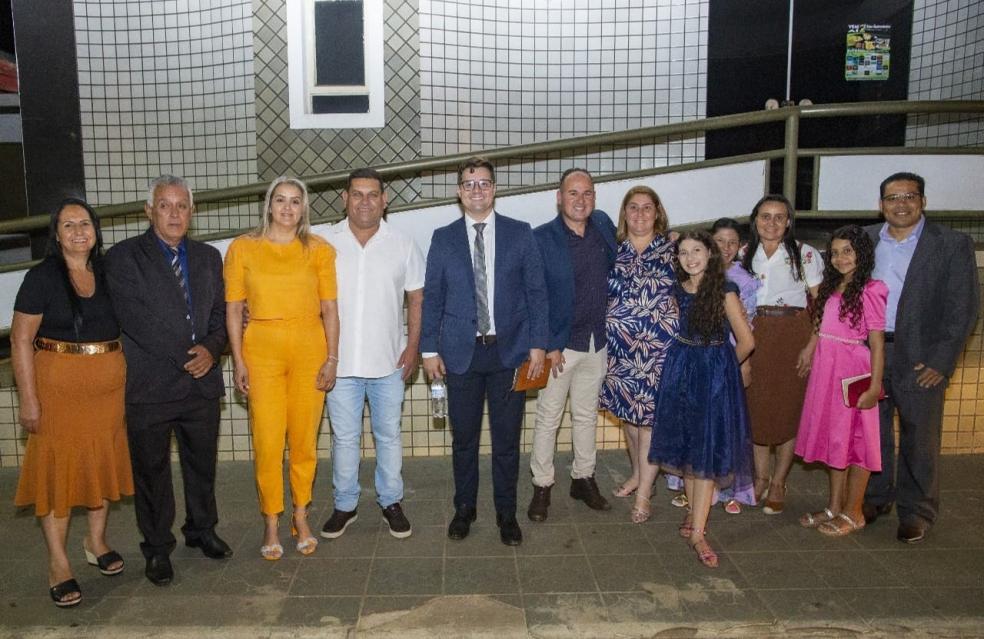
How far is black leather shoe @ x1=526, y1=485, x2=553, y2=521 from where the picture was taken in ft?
12.6

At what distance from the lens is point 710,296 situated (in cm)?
334

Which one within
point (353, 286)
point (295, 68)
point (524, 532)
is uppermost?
point (295, 68)

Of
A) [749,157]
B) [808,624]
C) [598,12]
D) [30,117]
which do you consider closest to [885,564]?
[808,624]

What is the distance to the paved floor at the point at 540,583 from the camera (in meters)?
2.83

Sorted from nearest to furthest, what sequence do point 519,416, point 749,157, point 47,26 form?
point 519,416 → point 749,157 → point 47,26

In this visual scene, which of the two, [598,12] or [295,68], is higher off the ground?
[598,12]

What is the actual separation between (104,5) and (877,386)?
22.4 ft

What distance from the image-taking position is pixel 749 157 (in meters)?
4.70

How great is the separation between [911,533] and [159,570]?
3.59 metres

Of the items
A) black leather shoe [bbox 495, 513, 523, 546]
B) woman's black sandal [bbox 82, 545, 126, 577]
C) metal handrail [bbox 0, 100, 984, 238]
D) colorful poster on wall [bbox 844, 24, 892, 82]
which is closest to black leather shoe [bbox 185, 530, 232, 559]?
woman's black sandal [bbox 82, 545, 126, 577]

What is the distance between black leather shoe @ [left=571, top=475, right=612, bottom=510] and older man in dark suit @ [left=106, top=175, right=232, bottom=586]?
199 centimetres

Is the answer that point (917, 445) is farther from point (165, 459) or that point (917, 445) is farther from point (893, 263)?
point (165, 459)

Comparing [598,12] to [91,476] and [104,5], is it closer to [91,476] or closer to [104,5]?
[104,5]

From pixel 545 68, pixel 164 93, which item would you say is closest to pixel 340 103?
pixel 164 93
